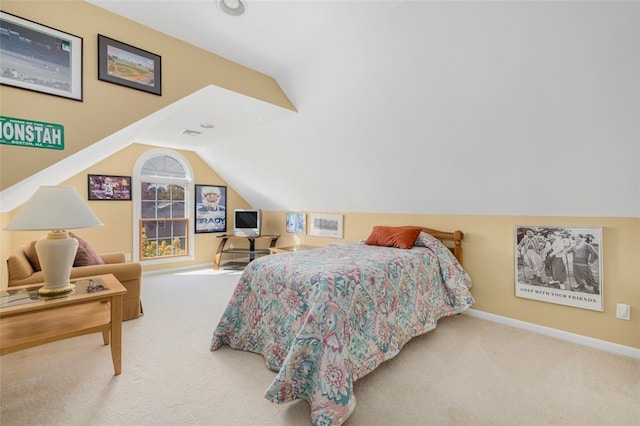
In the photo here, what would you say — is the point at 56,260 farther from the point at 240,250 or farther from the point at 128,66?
the point at 240,250

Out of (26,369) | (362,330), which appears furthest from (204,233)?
(362,330)

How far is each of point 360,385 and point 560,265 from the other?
218cm

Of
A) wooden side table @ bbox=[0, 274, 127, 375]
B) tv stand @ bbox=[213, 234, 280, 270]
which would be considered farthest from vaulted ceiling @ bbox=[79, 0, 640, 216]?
tv stand @ bbox=[213, 234, 280, 270]

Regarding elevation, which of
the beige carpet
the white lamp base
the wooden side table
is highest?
the white lamp base

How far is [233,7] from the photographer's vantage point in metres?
2.20

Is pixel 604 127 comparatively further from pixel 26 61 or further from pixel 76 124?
pixel 26 61

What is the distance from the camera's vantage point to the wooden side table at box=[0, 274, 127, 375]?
1.79m

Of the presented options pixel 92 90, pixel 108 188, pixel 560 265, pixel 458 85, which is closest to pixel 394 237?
pixel 560 265

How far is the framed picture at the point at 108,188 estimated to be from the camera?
445cm

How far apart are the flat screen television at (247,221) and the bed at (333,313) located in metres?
2.94

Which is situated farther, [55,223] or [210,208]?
[210,208]

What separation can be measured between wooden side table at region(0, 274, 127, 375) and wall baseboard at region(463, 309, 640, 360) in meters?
3.37

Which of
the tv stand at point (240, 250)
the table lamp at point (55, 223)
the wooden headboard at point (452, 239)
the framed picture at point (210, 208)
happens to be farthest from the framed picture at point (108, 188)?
the wooden headboard at point (452, 239)

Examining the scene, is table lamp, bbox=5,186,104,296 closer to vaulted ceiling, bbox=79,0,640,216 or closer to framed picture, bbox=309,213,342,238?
vaulted ceiling, bbox=79,0,640,216
